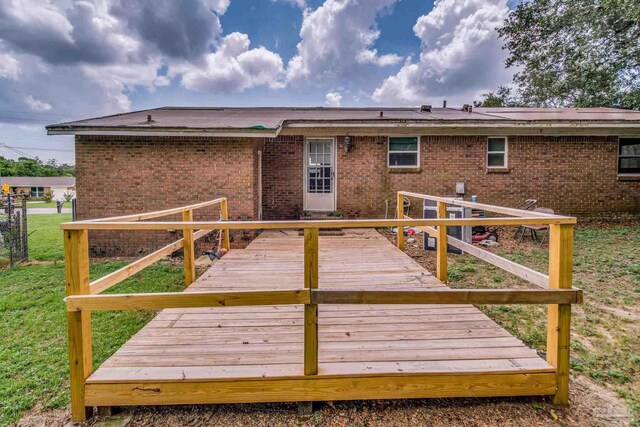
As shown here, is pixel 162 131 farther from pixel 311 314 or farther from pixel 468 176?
pixel 468 176

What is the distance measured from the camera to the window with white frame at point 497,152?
9.64 m

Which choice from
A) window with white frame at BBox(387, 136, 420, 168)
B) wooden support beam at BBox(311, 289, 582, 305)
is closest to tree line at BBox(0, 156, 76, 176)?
window with white frame at BBox(387, 136, 420, 168)

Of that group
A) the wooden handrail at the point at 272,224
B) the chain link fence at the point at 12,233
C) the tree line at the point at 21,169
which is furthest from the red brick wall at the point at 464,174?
the tree line at the point at 21,169

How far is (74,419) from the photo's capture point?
2.01 metres

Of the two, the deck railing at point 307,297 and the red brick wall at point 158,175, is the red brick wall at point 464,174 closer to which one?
the red brick wall at point 158,175

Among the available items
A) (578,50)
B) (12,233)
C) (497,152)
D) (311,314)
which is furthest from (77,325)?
(578,50)

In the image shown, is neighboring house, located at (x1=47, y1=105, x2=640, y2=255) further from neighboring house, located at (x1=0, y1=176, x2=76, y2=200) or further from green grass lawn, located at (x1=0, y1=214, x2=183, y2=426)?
neighboring house, located at (x1=0, y1=176, x2=76, y2=200)

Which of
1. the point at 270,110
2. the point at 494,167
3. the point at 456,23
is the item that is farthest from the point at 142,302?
the point at 456,23

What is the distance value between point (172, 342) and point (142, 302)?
673mm

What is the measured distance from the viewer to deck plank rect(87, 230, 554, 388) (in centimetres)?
213

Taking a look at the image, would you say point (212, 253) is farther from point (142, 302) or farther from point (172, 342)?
point (142, 302)

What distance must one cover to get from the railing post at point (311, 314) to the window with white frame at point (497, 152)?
921 centimetres

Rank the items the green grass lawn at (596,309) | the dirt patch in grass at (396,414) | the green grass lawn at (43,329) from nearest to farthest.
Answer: the dirt patch in grass at (396,414) < the green grass lawn at (43,329) < the green grass lawn at (596,309)

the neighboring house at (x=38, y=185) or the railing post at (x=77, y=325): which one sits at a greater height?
the neighboring house at (x=38, y=185)
